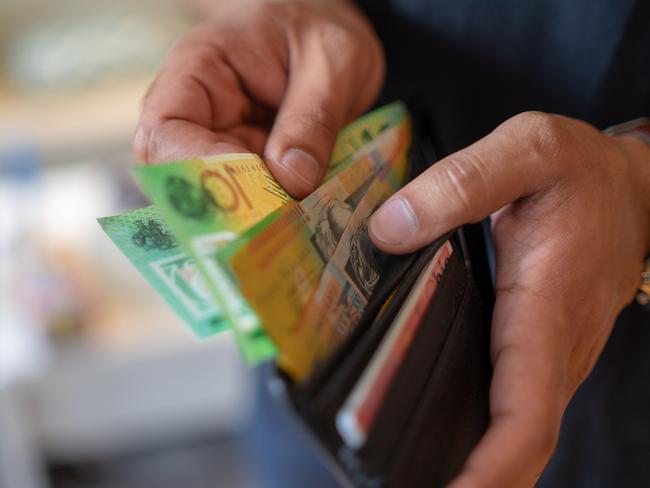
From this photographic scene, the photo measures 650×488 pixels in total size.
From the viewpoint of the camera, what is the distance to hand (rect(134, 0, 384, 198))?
489mm

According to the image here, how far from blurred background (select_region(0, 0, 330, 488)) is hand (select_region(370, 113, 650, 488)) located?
0.92 meters

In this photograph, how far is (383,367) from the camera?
12.8 inches

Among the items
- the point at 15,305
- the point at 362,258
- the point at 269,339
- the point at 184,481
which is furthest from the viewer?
the point at 184,481

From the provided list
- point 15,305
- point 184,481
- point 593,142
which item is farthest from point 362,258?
point 184,481

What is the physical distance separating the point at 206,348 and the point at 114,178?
17.3 inches

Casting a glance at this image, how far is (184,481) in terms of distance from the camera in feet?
5.35

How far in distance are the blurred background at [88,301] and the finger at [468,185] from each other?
36.0 inches

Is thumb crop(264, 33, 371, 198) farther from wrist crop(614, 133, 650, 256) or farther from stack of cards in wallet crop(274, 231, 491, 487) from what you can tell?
wrist crop(614, 133, 650, 256)

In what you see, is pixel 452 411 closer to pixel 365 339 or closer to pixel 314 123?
pixel 365 339

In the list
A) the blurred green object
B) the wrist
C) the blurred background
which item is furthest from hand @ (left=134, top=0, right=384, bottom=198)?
the blurred green object

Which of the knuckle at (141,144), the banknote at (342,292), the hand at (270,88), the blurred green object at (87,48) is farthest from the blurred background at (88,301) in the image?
the banknote at (342,292)

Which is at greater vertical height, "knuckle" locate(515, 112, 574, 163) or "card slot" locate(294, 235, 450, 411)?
"knuckle" locate(515, 112, 574, 163)

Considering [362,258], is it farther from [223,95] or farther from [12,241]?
[12,241]

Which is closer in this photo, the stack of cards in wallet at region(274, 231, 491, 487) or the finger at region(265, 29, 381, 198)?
the stack of cards in wallet at region(274, 231, 491, 487)
